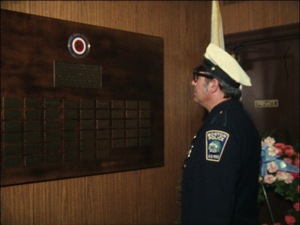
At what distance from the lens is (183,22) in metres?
2.86

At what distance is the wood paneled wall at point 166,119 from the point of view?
6.56 feet

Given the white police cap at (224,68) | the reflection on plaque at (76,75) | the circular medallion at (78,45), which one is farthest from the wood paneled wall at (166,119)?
the white police cap at (224,68)

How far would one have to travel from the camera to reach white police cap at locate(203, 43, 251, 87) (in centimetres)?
168

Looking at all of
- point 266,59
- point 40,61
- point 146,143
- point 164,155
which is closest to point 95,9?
point 40,61

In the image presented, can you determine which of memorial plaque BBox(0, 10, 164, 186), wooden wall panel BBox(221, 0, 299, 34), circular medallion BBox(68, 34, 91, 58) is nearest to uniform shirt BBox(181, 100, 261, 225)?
memorial plaque BBox(0, 10, 164, 186)

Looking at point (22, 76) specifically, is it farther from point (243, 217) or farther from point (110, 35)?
point (243, 217)

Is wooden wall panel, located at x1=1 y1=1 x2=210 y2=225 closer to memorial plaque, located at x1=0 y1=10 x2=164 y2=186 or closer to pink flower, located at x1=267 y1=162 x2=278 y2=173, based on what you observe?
memorial plaque, located at x1=0 y1=10 x2=164 y2=186

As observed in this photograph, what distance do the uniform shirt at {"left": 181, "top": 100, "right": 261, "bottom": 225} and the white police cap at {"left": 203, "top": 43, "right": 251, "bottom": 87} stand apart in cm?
10

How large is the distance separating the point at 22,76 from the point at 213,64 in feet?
3.16

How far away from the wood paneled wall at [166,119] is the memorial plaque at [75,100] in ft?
0.26

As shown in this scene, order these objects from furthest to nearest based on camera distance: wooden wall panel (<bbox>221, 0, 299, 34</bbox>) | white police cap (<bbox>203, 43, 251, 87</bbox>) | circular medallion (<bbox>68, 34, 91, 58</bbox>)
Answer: wooden wall panel (<bbox>221, 0, 299, 34</bbox>), circular medallion (<bbox>68, 34, 91, 58</bbox>), white police cap (<bbox>203, 43, 251, 87</bbox>)

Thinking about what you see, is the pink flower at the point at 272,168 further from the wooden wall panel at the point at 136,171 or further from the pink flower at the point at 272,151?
the wooden wall panel at the point at 136,171

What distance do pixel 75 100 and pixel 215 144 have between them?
925 millimetres

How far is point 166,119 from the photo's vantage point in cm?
271
